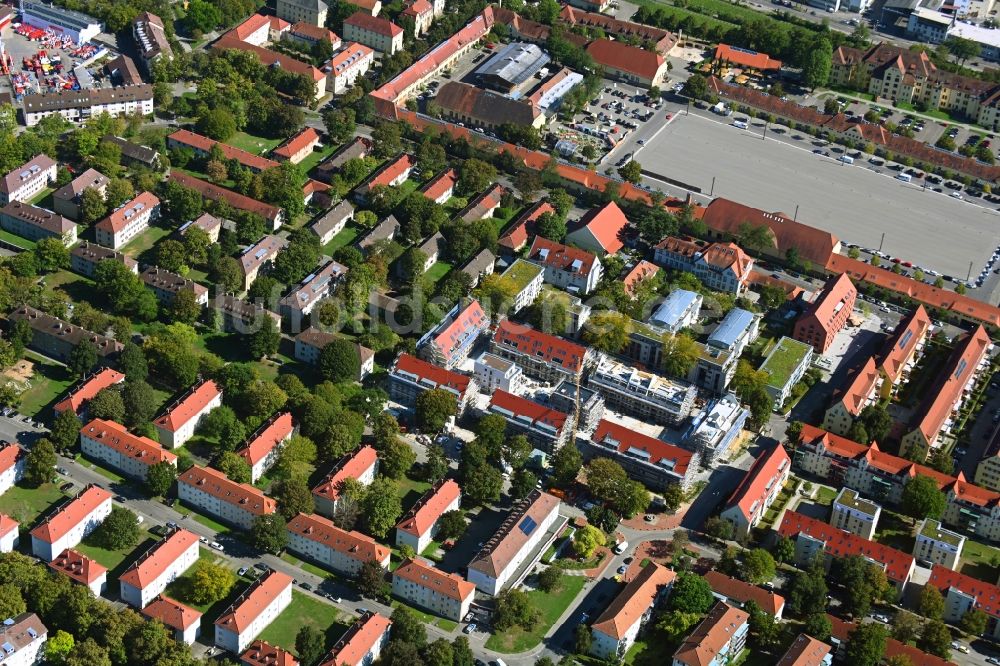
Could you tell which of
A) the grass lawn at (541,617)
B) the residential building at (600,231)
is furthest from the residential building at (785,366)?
the grass lawn at (541,617)

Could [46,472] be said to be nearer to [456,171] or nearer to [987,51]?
[456,171]

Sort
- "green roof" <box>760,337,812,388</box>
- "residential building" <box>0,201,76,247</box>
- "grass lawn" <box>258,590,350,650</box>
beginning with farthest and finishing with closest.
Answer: "residential building" <box>0,201,76,247</box> → "green roof" <box>760,337,812,388</box> → "grass lawn" <box>258,590,350,650</box>

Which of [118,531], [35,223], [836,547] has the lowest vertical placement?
[118,531]

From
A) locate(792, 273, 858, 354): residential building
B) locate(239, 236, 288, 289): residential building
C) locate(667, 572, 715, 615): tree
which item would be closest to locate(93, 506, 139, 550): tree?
locate(239, 236, 288, 289): residential building

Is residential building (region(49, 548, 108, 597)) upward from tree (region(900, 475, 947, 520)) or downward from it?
downward

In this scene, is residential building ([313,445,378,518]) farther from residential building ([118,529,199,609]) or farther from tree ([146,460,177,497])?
tree ([146,460,177,497])

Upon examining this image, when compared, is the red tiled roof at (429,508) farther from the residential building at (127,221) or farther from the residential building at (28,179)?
the residential building at (28,179)

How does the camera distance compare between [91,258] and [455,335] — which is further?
[91,258]

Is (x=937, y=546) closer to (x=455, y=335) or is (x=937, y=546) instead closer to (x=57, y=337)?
(x=455, y=335)

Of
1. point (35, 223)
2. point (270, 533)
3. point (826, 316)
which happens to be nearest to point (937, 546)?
point (826, 316)
